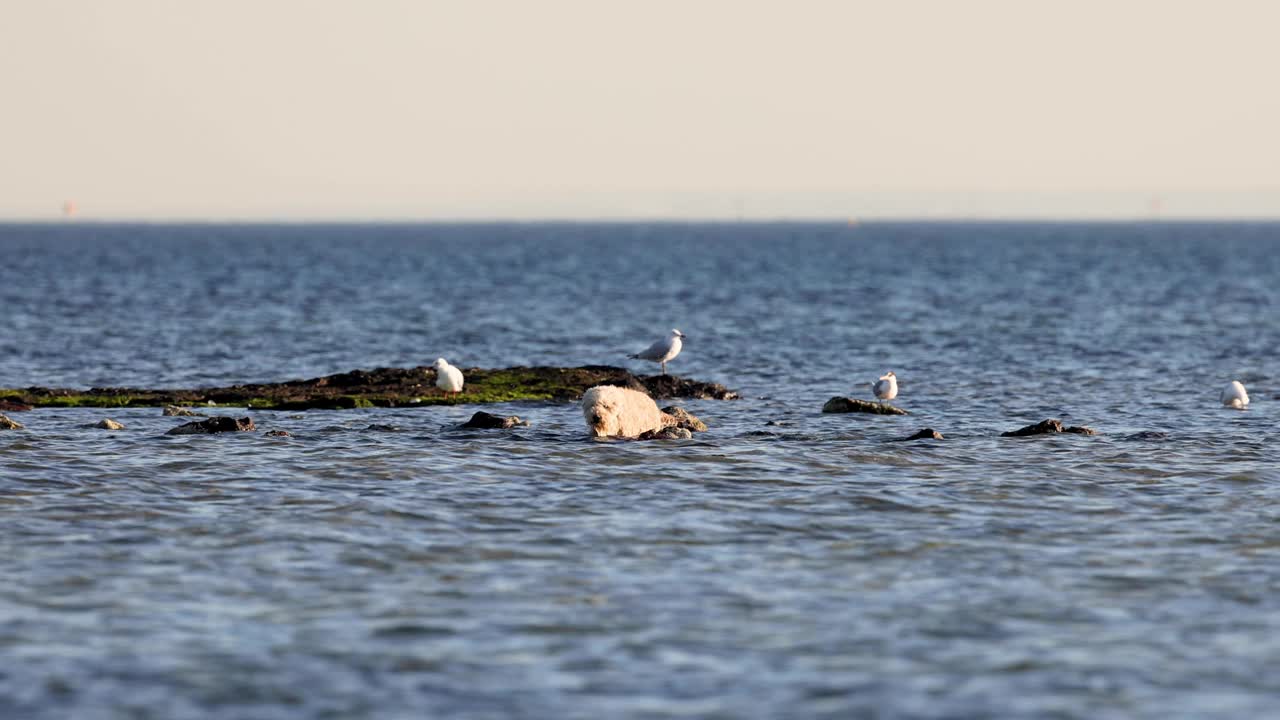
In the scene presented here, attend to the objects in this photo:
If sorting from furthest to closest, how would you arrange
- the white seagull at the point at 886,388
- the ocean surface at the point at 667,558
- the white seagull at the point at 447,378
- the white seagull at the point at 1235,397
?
the white seagull at the point at 886,388, the white seagull at the point at 447,378, the white seagull at the point at 1235,397, the ocean surface at the point at 667,558

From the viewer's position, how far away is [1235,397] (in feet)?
97.8

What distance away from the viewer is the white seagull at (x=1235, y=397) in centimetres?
2980

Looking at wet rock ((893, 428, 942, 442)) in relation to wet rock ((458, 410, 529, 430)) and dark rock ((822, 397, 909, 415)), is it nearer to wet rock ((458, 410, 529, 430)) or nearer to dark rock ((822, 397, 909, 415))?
dark rock ((822, 397, 909, 415))

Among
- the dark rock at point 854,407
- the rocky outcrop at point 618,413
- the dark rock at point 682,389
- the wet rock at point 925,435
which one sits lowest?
the dark rock at point 682,389

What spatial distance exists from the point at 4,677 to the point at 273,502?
7.41 meters

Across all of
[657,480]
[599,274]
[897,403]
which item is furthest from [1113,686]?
[599,274]

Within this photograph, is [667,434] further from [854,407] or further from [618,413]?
[854,407]

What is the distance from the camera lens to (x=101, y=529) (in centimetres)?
1745

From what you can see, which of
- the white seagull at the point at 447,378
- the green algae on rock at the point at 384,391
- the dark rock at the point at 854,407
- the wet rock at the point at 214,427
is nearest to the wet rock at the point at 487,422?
the wet rock at the point at 214,427

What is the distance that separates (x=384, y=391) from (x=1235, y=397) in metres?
16.0

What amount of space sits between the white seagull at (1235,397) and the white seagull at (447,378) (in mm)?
14443

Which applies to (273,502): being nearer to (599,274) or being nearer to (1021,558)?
(1021,558)

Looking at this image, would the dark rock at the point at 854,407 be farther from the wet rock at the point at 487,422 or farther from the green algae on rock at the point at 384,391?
the wet rock at the point at 487,422

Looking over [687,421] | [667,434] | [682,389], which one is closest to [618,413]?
[667,434]
